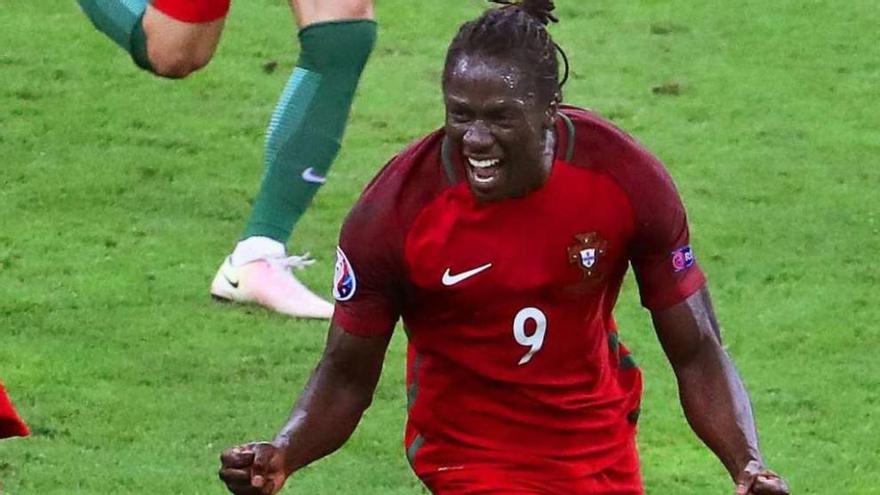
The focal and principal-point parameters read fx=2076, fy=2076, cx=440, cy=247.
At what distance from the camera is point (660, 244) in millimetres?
3648

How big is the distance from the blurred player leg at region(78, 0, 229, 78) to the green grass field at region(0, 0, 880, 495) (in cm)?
87

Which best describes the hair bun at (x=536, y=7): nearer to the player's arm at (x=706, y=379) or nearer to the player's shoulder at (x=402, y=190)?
the player's shoulder at (x=402, y=190)

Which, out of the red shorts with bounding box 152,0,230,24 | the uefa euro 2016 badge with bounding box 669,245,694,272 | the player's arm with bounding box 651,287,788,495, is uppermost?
the uefa euro 2016 badge with bounding box 669,245,694,272

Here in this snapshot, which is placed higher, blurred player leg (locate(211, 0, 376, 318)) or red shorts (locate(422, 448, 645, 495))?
red shorts (locate(422, 448, 645, 495))

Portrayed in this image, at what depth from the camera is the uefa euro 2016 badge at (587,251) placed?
359cm

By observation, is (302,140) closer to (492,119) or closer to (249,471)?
(492,119)

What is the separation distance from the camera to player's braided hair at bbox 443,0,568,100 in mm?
3477

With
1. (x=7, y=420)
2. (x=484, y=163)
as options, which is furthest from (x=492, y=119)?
(x=7, y=420)

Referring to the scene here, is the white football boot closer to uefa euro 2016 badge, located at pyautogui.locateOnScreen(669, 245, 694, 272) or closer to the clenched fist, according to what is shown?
uefa euro 2016 badge, located at pyautogui.locateOnScreen(669, 245, 694, 272)

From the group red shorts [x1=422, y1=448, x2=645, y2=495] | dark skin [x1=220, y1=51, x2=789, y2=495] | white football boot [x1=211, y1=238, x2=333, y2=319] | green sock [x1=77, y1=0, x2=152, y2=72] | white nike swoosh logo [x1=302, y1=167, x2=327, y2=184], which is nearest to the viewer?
dark skin [x1=220, y1=51, x2=789, y2=495]

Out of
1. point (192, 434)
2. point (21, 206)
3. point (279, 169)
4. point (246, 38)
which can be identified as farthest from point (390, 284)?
point (246, 38)

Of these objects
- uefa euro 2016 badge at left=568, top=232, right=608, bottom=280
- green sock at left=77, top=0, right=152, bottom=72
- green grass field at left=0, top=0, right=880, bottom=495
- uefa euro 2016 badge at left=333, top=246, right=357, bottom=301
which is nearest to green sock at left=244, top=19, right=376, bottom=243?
green grass field at left=0, top=0, right=880, bottom=495

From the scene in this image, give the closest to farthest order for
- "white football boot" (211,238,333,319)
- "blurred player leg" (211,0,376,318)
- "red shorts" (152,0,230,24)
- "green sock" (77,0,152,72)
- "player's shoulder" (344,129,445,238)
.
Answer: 1. "player's shoulder" (344,129,445,238)
2. "red shorts" (152,0,230,24)
3. "green sock" (77,0,152,72)
4. "blurred player leg" (211,0,376,318)
5. "white football boot" (211,238,333,319)

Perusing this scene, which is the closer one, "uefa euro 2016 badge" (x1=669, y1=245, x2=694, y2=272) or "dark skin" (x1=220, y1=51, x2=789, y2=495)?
"dark skin" (x1=220, y1=51, x2=789, y2=495)
